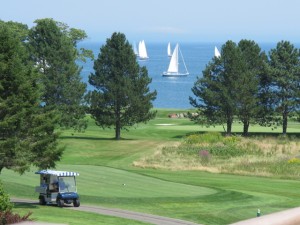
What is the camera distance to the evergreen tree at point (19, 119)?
97.3 feet

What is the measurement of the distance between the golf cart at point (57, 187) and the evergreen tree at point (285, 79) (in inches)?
1847

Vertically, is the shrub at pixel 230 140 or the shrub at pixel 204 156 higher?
the shrub at pixel 230 140

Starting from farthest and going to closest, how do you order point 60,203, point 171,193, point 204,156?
point 204,156 → point 171,193 → point 60,203

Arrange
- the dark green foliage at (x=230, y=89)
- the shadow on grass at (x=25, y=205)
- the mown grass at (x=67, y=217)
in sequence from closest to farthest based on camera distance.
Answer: the mown grass at (x=67, y=217) → the shadow on grass at (x=25, y=205) → the dark green foliage at (x=230, y=89)

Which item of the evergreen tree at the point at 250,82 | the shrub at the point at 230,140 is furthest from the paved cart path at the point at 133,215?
the evergreen tree at the point at 250,82

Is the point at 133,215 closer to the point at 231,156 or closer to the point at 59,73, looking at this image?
the point at 231,156

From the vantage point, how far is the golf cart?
103ft

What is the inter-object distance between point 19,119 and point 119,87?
1549 inches

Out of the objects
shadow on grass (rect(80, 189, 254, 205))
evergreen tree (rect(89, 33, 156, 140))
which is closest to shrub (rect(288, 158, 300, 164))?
shadow on grass (rect(80, 189, 254, 205))

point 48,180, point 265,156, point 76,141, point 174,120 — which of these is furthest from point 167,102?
point 48,180

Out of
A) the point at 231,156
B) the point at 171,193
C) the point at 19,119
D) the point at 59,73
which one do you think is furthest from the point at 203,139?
the point at 19,119

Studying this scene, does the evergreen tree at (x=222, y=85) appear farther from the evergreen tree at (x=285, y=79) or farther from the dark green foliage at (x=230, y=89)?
the evergreen tree at (x=285, y=79)

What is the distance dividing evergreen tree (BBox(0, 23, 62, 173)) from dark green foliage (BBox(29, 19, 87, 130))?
38.1 metres

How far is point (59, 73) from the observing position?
230 feet
